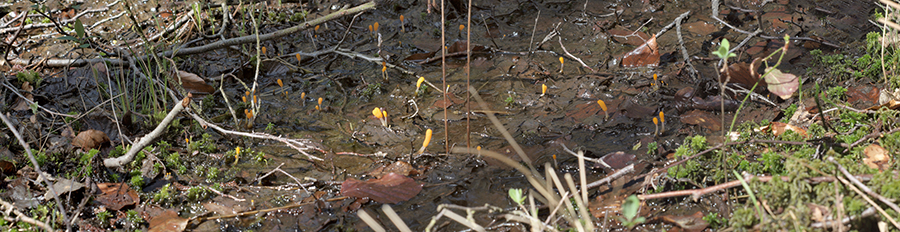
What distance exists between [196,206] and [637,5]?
13.2 ft

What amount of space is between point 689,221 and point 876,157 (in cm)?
87

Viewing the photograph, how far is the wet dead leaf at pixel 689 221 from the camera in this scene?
227cm

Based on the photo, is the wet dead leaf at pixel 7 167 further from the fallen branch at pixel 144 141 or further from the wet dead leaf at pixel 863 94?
the wet dead leaf at pixel 863 94

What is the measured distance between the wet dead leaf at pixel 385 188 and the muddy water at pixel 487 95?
48 millimetres

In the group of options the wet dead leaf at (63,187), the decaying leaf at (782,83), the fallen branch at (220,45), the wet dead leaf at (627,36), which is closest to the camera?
the decaying leaf at (782,83)

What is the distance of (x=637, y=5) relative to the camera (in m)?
4.88

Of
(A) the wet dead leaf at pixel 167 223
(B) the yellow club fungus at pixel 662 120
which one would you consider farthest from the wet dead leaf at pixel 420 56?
(A) the wet dead leaf at pixel 167 223

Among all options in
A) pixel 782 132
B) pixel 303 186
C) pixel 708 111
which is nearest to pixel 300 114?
pixel 303 186

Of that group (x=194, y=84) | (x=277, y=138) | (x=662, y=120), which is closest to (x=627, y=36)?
(x=662, y=120)

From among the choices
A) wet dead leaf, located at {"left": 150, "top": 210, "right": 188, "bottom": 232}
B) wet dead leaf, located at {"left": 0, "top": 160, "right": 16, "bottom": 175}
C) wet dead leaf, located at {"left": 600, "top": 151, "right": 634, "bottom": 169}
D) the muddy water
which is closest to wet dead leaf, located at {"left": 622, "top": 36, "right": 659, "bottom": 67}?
the muddy water

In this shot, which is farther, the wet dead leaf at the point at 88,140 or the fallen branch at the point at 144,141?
the wet dead leaf at the point at 88,140

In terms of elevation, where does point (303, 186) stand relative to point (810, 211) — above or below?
below

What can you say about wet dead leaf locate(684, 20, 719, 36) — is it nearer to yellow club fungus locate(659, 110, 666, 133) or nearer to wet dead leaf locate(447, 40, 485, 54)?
yellow club fungus locate(659, 110, 666, 133)

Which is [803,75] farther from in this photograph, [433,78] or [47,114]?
[47,114]
